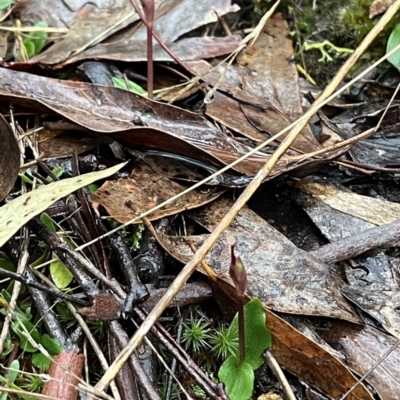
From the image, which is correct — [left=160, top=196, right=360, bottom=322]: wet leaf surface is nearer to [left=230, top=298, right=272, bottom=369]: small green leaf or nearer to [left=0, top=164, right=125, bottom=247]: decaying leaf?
[left=230, top=298, right=272, bottom=369]: small green leaf

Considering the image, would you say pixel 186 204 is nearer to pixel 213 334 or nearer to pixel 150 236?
pixel 150 236

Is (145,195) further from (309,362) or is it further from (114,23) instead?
(114,23)

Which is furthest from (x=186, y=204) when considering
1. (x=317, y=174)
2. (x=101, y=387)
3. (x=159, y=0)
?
(x=159, y=0)

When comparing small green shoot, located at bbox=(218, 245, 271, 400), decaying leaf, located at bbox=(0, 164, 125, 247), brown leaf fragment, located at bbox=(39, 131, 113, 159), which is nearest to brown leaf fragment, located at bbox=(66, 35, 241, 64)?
brown leaf fragment, located at bbox=(39, 131, 113, 159)

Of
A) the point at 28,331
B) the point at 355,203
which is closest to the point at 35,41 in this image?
the point at 28,331

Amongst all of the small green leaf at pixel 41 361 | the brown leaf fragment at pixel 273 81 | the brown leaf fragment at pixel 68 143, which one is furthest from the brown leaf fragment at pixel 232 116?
the small green leaf at pixel 41 361

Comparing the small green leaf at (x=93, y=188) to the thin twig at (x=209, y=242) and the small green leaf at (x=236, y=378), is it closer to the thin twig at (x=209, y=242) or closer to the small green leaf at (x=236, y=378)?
the thin twig at (x=209, y=242)
